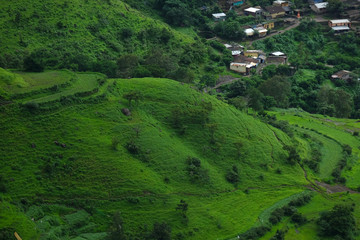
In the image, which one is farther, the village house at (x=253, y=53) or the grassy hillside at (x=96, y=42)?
the village house at (x=253, y=53)

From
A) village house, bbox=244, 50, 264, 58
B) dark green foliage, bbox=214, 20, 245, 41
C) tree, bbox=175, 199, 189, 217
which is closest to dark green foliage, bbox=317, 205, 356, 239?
tree, bbox=175, 199, 189, 217

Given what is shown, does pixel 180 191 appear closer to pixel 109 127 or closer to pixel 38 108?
pixel 109 127

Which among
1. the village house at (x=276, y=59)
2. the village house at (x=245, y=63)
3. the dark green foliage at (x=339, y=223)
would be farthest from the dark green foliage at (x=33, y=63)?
the village house at (x=276, y=59)

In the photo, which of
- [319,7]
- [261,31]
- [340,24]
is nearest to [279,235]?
[261,31]

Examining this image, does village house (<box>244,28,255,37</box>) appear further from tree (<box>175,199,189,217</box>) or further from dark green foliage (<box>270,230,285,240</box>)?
tree (<box>175,199,189,217</box>)

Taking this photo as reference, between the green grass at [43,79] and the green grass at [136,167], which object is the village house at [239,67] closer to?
the green grass at [136,167]

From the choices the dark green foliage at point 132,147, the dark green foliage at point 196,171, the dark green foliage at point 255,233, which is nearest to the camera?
the dark green foliage at point 255,233
